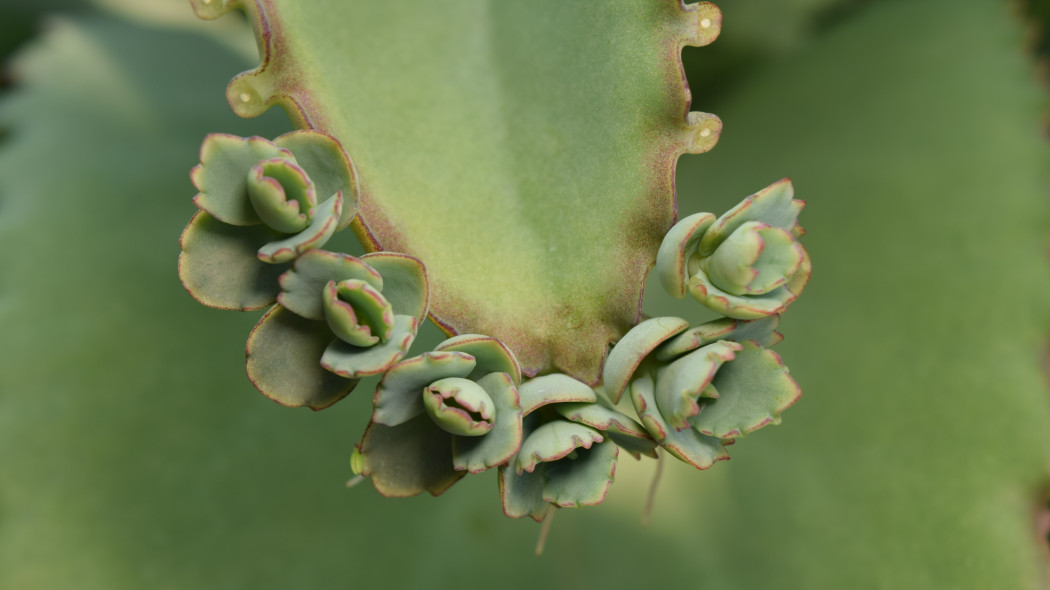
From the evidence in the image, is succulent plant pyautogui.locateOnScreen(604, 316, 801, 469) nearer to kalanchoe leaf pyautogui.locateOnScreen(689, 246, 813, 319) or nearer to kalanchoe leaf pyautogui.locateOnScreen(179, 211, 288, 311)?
kalanchoe leaf pyautogui.locateOnScreen(689, 246, 813, 319)

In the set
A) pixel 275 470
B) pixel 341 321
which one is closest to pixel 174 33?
pixel 275 470

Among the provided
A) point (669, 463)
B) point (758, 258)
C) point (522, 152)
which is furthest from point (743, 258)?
point (669, 463)

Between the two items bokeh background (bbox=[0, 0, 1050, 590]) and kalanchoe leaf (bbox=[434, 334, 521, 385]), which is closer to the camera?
kalanchoe leaf (bbox=[434, 334, 521, 385])

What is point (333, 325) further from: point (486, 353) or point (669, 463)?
point (669, 463)

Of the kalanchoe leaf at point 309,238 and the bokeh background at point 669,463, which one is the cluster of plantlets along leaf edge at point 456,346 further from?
the bokeh background at point 669,463

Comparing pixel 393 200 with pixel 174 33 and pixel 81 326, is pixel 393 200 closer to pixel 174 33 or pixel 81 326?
pixel 81 326

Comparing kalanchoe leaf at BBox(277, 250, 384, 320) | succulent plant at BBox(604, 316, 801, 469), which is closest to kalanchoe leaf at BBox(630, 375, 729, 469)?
succulent plant at BBox(604, 316, 801, 469)

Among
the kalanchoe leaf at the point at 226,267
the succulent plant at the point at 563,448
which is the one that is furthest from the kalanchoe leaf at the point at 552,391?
the kalanchoe leaf at the point at 226,267
